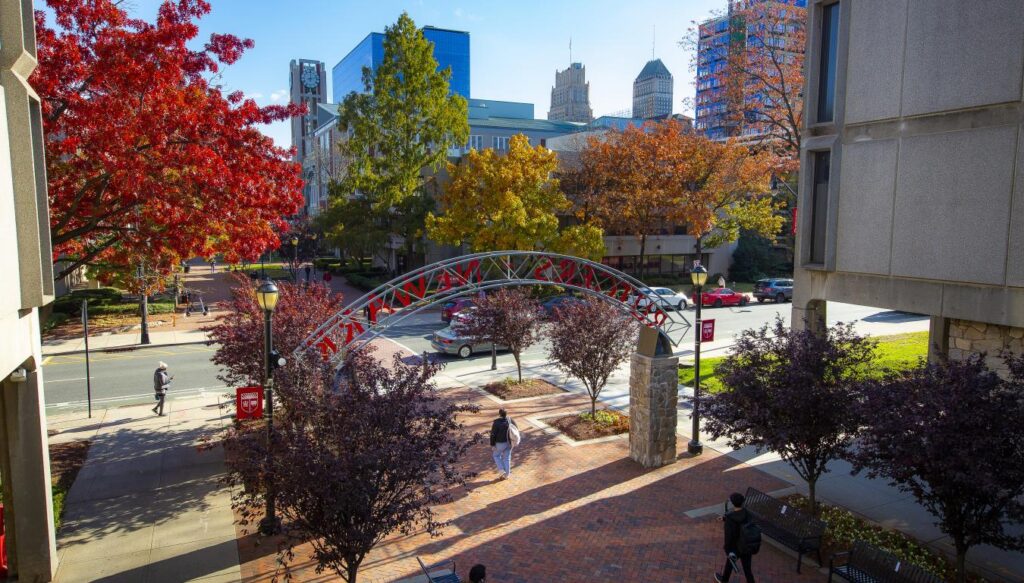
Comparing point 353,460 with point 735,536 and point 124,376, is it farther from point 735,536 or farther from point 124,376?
point 124,376

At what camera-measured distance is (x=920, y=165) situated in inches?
445

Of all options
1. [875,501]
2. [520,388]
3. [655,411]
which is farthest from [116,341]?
[875,501]

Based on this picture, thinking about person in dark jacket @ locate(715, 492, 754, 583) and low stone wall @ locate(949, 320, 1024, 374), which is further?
low stone wall @ locate(949, 320, 1024, 374)

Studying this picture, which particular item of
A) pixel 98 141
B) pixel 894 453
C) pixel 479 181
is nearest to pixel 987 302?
pixel 894 453

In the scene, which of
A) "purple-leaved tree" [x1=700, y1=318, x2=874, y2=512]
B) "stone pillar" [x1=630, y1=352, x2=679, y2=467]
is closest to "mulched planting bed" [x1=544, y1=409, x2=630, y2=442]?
"stone pillar" [x1=630, y1=352, x2=679, y2=467]

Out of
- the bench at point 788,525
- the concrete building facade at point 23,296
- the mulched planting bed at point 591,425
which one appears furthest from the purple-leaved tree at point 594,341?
the concrete building facade at point 23,296

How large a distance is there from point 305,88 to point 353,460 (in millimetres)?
125687

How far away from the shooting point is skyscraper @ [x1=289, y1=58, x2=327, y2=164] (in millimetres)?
113938

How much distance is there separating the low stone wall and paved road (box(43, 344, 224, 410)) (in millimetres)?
19125

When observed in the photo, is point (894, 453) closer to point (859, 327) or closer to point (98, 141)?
point (98, 141)

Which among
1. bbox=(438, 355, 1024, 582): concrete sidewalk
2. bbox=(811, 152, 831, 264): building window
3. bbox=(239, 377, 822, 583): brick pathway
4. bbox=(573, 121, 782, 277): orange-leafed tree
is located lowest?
bbox=(239, 377, 822, 583): brick pathway

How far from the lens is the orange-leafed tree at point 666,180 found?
37.4 metres

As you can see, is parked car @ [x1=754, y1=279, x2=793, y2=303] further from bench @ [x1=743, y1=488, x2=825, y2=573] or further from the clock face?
the clock face

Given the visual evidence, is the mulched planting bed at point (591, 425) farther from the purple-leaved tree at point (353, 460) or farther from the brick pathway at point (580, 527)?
the purple-leaved tree at point (353, 460)
